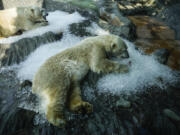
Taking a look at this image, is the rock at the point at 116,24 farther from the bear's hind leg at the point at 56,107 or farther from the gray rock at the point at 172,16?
the bear's hind leg at the point at 56,107

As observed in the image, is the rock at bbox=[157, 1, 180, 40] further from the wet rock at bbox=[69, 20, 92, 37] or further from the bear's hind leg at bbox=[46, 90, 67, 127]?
the bear's hind leg at bbox=[46, 90, 67, 127]

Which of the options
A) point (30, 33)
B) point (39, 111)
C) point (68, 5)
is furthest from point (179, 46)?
point (68, 5)

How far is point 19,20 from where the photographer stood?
4.73 metres

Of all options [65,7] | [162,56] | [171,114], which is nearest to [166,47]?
[162,56]

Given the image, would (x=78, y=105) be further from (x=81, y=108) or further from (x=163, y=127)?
(x=163, y=127)

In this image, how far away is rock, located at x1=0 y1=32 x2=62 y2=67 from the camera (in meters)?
3.55

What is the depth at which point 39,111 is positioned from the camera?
2.21 meters

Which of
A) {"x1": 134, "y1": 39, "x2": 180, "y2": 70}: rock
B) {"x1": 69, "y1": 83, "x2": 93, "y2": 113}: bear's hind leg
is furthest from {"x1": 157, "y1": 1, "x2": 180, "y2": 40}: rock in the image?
{"x1": 69, "y1": 83, "x2": 93, "y2": 113}: bear's hind leg

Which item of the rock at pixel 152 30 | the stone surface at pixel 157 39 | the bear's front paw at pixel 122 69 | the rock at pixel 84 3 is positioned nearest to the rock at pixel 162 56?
the stone surface at pixel 157 39

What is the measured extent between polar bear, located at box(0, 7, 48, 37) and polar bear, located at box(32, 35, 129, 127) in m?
2.77

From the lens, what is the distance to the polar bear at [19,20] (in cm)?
457

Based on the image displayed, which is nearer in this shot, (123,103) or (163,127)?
(163,127)

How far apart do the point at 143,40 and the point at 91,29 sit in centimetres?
183

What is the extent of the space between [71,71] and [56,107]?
2.48 ft
